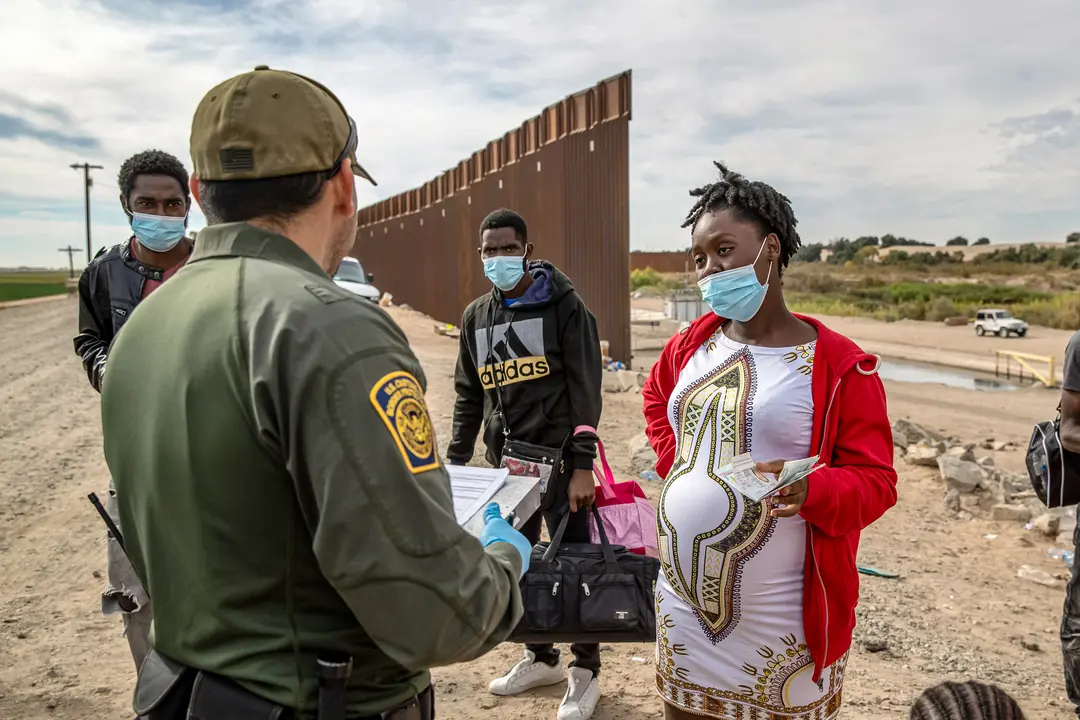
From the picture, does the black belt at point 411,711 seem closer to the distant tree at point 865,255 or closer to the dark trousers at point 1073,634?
the dark trousers at point 1073,634

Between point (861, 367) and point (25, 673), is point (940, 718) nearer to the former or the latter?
point (861, 367)

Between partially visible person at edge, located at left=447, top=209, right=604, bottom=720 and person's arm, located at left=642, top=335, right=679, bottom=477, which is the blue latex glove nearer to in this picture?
person's arm, located at left=642, top=335, right=679, bottom=477

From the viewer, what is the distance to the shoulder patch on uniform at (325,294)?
1.26 m

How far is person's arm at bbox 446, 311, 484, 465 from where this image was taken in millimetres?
3994

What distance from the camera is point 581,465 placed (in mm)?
3766

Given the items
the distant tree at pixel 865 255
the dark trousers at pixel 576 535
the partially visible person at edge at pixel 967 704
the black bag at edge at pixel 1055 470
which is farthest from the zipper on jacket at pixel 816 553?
the distant tree at pixel 865 255

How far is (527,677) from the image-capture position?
3953 mm

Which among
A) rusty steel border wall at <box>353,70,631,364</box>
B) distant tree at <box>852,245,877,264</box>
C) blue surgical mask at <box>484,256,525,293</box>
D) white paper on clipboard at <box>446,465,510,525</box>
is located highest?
distant tree at <box>852,245,877,264</box>

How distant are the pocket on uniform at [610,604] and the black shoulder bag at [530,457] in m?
0.60

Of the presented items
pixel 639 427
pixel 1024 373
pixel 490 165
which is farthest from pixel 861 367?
pixel 1024 373

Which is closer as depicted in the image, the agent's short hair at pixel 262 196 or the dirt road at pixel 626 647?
the agent's short hair at pixel 262 196

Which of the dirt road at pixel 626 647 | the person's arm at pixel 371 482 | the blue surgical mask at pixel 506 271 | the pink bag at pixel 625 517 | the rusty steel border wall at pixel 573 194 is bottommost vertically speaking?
the dirt road at pixel 626 647

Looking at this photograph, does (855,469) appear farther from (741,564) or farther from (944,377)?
(944,377)

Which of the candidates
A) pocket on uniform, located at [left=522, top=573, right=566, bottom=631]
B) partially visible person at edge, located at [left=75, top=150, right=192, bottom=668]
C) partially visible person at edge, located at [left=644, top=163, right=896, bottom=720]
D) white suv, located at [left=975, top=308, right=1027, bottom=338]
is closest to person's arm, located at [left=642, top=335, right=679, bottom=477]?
partially visible person at edge, located at [left=644, top=163, right=896, bottom=720]
